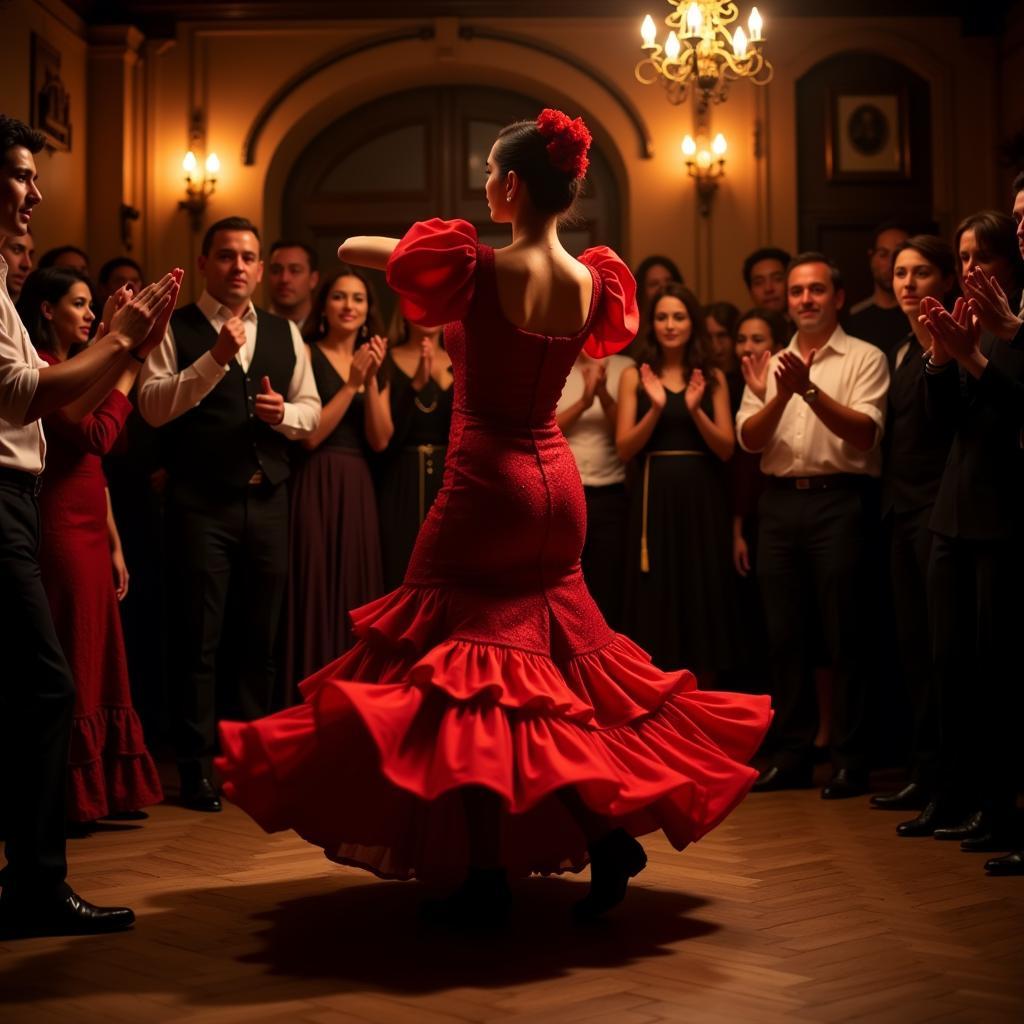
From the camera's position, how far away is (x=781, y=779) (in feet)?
13.8

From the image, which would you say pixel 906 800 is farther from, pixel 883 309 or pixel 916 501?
pixel 883 309

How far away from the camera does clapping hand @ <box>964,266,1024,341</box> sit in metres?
3.01

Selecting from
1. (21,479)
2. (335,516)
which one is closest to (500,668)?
(21,479)

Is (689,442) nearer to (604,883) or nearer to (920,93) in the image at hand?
(604,883)

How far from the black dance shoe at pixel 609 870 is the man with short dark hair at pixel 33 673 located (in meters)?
0.91

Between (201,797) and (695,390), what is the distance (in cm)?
212

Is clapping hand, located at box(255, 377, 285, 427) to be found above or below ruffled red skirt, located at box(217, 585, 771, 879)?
above

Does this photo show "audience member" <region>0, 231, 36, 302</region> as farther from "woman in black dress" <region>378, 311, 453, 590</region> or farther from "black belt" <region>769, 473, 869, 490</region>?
"black belt" <region>769, 473, 869, 490</region>

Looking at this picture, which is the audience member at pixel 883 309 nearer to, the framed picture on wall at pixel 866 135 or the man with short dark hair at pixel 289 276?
the framed picture on wall at pixel 866 135

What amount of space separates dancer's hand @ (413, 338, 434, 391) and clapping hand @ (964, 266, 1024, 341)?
6.46ft

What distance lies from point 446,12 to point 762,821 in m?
4.84

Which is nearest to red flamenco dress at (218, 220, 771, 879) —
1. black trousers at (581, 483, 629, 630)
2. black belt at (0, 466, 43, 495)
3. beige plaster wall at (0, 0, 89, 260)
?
black belt at (0, 466, 43, 495)

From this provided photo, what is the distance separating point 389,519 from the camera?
4574mm

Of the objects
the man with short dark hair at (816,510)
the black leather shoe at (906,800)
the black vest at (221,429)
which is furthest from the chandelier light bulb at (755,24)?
the black leather shoe at (906,800)
